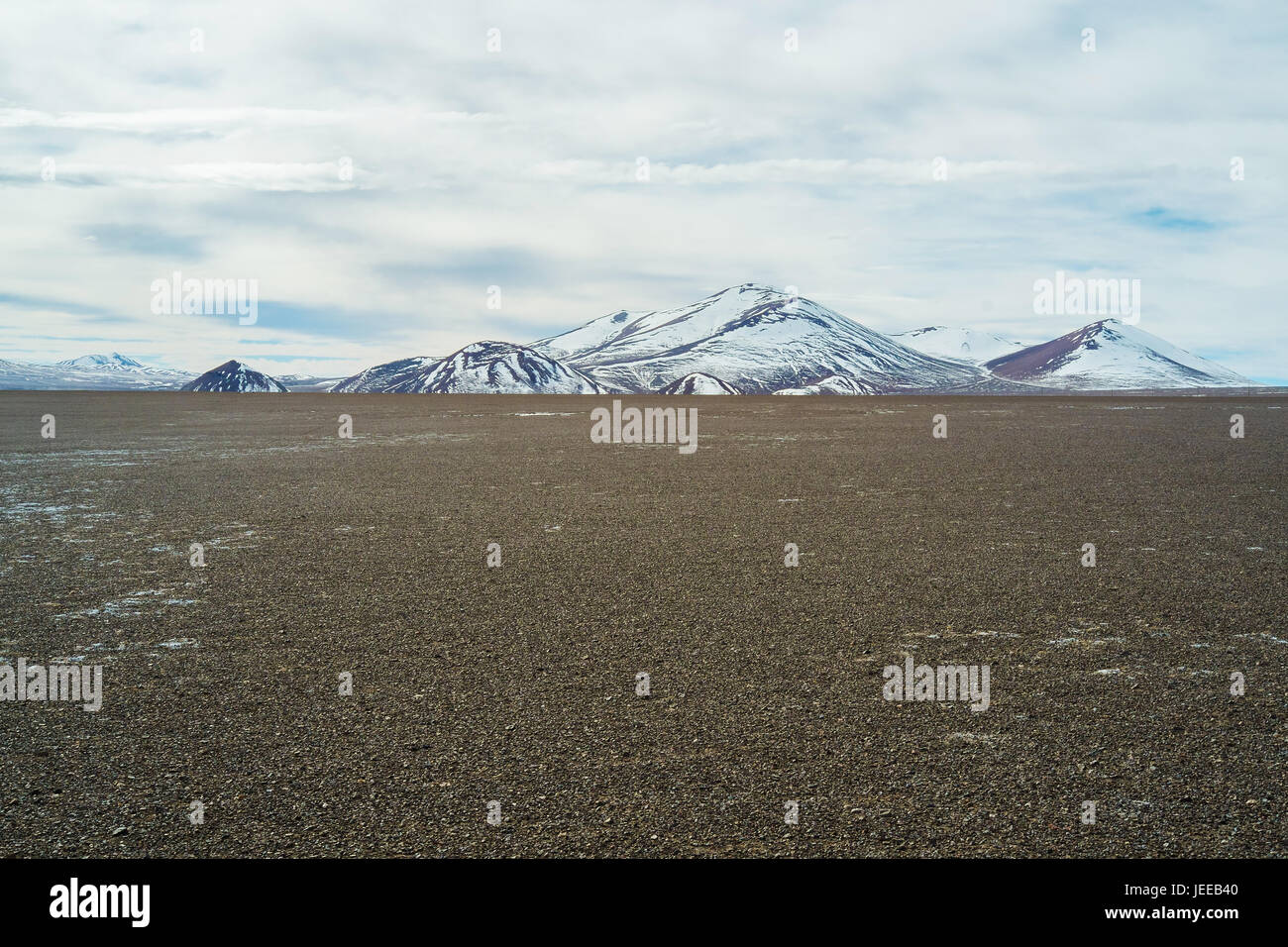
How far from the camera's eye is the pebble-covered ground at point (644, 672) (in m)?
4.46

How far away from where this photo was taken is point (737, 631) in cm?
773

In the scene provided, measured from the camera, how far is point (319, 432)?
119 ft

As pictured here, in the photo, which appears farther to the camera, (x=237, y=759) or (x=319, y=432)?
(x=319, y=432)

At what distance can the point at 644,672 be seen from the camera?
6.68 m

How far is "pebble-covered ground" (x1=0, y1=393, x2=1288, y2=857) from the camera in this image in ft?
14.6

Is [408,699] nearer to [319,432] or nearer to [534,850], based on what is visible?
[534,850]
